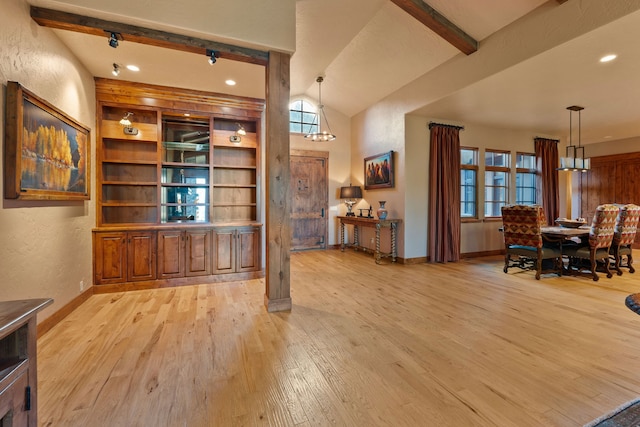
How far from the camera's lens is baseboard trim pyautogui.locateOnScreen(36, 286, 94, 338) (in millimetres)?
2584

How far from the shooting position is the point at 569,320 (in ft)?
Result: 9.46

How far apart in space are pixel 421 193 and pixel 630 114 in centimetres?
419

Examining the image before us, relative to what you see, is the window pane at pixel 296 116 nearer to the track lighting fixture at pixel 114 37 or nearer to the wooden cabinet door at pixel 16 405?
the track lighting fixture at pixel 114 37

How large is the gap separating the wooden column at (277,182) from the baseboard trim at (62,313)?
79.2 inches

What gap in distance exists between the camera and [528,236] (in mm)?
4480

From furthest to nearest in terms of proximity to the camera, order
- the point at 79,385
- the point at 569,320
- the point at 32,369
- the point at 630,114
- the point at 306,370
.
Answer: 1. the point at 630,114
2. the point at 569,320
3. the point at 306,370
4. the point at 79,385
5. the point at 32,369

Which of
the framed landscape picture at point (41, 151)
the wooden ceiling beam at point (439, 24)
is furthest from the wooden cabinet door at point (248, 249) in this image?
the wooden ceiling beam at point (439, 24)

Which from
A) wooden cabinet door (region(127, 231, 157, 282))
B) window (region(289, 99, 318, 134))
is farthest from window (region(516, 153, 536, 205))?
wooden cabinet door (region(127, 231, 157, 282))

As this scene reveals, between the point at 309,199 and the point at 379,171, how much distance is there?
6.19 feet

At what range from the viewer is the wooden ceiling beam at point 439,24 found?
12.2ft

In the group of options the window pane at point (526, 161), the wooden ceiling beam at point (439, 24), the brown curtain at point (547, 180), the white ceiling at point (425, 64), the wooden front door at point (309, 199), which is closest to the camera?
the white ceiling at point (425, 64)

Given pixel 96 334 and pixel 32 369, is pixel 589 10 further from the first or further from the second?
pixel 96 334

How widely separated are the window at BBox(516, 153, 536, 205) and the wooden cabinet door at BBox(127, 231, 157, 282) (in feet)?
24.8

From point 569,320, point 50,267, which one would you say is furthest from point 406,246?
point 50,267
